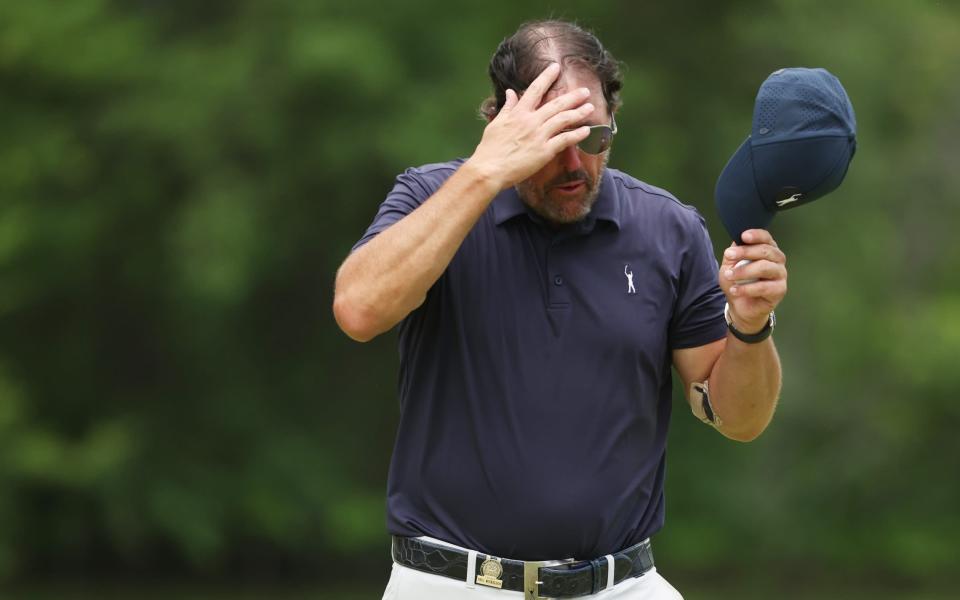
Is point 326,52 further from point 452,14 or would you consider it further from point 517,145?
point 517,145

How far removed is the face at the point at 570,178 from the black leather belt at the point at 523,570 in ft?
2.74

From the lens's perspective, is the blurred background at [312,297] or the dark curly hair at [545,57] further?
the blurred background at [312,297]

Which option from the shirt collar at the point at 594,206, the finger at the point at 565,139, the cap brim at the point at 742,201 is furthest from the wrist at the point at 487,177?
the cap brim at the point at 742,201

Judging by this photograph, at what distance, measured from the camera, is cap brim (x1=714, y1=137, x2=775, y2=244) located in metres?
3.34

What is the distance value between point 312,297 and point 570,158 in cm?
1350

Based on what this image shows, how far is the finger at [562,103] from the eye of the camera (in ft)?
11.0

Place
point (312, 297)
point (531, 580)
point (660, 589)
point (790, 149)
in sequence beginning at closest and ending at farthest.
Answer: point (790, 149), point (531, 580), point (660, 589), point (312, 297)

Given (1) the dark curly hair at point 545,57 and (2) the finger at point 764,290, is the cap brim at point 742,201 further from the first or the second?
(1) the dark curly hair at point 545,57

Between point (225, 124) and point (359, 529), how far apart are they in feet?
15.2

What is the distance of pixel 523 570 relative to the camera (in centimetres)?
351

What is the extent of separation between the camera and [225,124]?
15.8 metres

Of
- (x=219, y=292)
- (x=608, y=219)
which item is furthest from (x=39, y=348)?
(x=608, y=219)

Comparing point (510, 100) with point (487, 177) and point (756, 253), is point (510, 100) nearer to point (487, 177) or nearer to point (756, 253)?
point (487, 177)

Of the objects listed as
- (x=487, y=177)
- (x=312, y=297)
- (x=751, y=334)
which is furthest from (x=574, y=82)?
(x=312, y=297)
